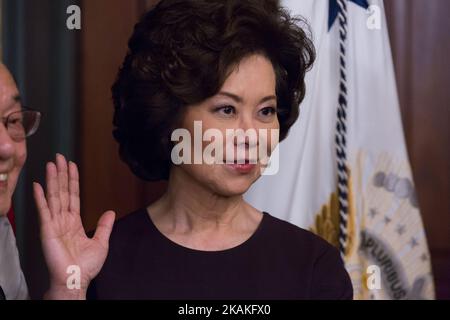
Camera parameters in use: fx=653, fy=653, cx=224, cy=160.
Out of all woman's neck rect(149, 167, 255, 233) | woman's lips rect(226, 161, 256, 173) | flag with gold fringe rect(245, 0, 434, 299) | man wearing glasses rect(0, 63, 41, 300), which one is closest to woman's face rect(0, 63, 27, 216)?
man wearing glasses rect(0, 63, 41, 300)

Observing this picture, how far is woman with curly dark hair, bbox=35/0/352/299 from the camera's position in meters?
1.01

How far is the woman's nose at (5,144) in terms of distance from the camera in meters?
1.04

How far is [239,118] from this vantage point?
1024 mm

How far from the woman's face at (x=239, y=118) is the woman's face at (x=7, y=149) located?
28cm

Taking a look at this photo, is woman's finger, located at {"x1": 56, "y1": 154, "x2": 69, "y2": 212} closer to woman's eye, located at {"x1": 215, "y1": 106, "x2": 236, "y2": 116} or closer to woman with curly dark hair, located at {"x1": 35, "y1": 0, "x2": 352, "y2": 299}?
woman with curly dark hair, located at {"x1": 35, "y1": 0, "x2": 352, "y2": 299}

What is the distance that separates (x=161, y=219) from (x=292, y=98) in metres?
0.30

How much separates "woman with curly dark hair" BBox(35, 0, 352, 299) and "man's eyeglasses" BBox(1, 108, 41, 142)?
0.09 m

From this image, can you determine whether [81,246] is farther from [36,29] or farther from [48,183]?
[36,29]

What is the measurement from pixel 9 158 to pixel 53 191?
10 cm

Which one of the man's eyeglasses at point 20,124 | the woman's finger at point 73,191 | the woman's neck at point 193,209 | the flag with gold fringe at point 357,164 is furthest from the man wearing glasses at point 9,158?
the flag with gold fringe at point 357,164

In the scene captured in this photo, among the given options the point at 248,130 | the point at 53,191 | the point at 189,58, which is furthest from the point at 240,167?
the point at 53,191

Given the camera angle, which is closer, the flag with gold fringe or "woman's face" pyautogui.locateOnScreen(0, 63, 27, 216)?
"woman's face" pyautogui.locateOnScreen(0, 63, 27, 216)

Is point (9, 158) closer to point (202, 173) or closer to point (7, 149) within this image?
point (7, 149)
